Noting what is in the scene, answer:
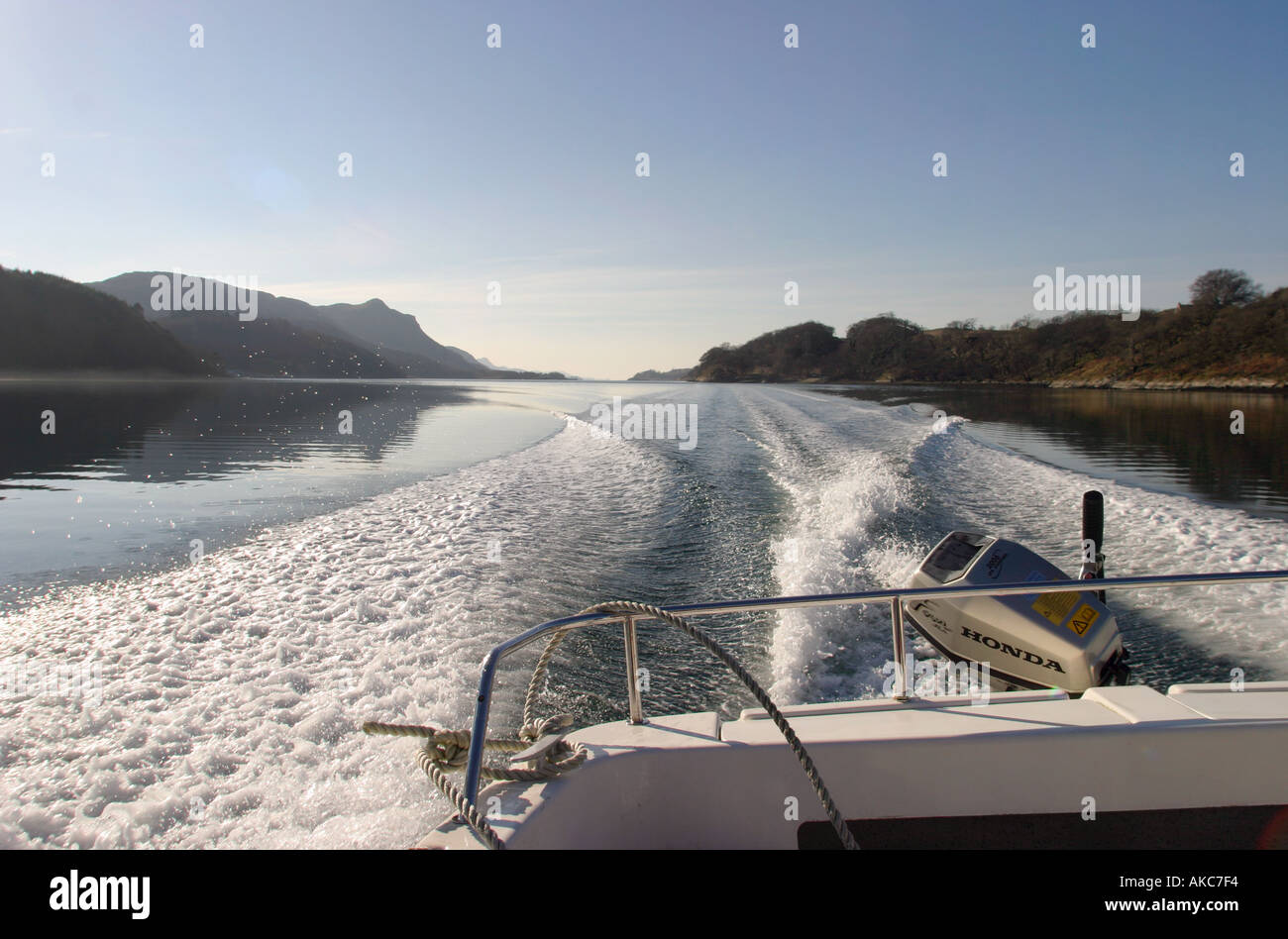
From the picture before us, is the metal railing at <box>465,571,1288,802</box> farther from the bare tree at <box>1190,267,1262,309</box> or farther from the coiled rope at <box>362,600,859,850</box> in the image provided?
the bare tree at <box>1190,267,1262,309</box>

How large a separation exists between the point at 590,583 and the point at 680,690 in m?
2.40

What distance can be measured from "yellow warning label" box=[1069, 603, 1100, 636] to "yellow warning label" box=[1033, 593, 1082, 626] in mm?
47

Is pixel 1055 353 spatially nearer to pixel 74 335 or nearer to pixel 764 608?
pixel 764 608

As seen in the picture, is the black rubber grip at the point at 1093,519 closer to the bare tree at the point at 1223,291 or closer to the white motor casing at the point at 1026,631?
the white motor casing at the point at 1026,631

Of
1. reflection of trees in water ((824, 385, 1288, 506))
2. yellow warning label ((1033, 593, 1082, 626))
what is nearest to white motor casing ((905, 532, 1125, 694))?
yellow warning label ((1033, 593, 1082, 626))

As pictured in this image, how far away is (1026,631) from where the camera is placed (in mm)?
3959

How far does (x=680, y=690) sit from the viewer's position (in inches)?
181

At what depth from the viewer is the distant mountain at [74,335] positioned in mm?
94312

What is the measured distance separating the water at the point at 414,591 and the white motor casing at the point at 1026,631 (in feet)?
2.71
